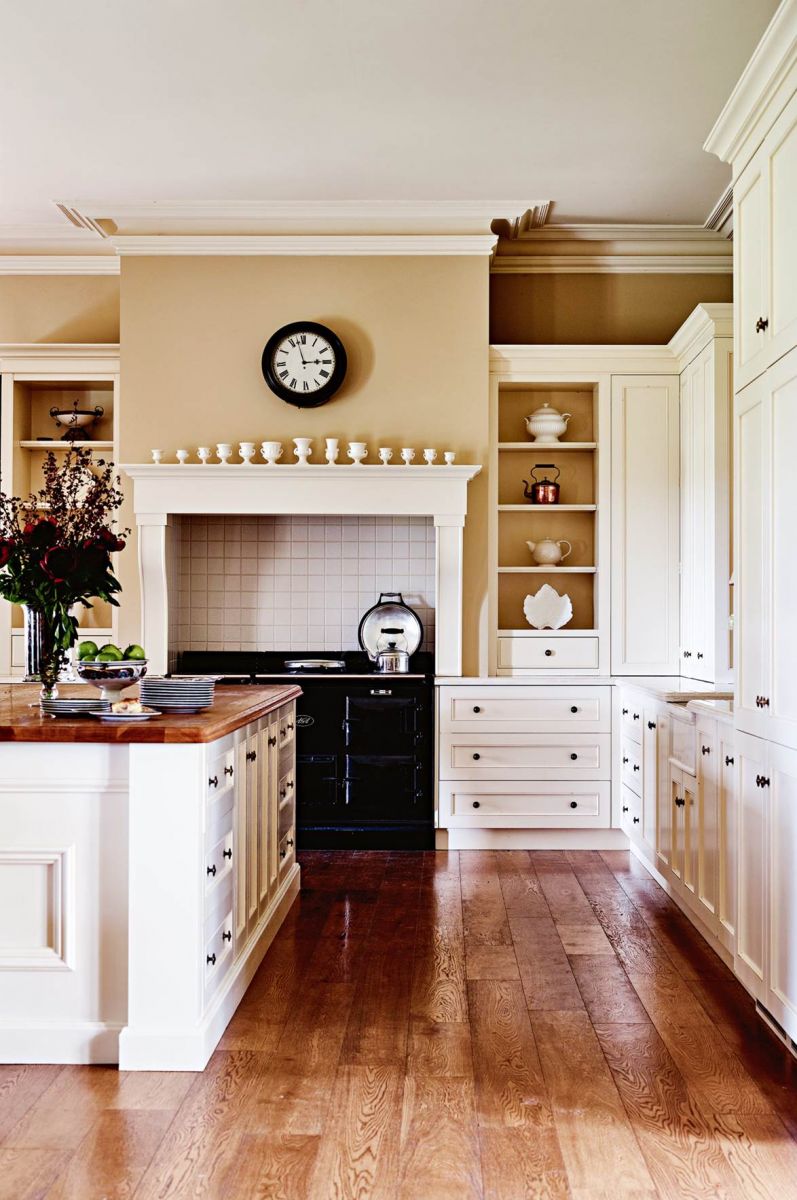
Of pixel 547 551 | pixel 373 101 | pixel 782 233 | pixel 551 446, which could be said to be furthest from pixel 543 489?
pixel 782 233

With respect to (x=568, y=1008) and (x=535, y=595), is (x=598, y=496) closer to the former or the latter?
(x=535, y=595)

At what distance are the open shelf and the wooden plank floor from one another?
119 inches

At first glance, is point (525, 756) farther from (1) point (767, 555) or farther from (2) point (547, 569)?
(1) point (767, 555)

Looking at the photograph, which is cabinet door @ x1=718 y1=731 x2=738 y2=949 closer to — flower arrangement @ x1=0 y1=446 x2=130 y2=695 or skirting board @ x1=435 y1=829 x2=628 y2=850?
skirting board @ x1=435 y1=829 x2=628 y2=850

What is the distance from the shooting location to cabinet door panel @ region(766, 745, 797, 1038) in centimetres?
257

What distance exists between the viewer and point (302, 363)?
5168 mm

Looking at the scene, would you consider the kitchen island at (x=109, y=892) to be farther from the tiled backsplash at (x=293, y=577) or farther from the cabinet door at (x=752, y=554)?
the tiled backsplash at (x=293, y=577)

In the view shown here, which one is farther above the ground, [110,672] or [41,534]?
[41,534]

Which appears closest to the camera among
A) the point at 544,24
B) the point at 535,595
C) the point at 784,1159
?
the point at 784,1159

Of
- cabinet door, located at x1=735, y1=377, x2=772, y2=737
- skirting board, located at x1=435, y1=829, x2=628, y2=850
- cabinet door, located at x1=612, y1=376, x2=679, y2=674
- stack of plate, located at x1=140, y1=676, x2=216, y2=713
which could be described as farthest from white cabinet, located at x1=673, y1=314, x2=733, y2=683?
stack of plate, located at x1=140, y1=676, x2=216, y2=713

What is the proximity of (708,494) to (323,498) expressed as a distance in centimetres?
186

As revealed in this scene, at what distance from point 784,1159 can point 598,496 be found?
360 centimetres

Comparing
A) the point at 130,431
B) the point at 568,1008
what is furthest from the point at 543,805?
the point at 130,431

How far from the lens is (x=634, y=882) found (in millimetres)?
4453
